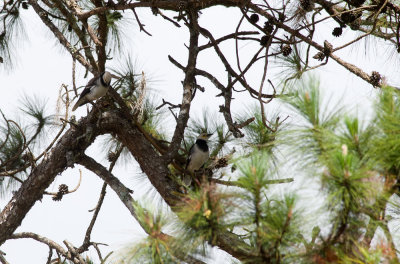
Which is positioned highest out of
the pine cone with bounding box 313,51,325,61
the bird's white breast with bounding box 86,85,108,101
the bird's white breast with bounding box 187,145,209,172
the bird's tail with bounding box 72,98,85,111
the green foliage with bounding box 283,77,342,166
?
the pine cone with bounding box 313,51,325,61

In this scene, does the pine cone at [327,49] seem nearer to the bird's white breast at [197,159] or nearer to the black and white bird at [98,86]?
the bird's white breast at [197,159]

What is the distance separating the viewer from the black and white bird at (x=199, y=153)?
3.24 meters

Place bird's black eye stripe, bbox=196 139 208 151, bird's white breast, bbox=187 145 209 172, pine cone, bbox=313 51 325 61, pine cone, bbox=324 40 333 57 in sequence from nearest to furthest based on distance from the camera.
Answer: pine cone, bbox=324 40 333 57 → pine cone, bbox=313 51 325 61 → bird's white breast, bbox=187 145 209 172 → bird's black eye stripe, bbox=196 139 208 151

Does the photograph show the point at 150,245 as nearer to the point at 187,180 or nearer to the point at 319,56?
the point at 319,56

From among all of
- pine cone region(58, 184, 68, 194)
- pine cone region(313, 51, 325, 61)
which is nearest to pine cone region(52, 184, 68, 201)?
pine cone region(58, 184, 68, 194)

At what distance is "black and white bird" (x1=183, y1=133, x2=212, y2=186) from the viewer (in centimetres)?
324

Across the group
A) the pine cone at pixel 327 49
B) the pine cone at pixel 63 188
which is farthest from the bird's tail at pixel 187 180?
the pine cone at pixel 327 49

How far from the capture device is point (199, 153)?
10.9ft

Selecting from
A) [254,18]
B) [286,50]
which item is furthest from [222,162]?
[254,18]

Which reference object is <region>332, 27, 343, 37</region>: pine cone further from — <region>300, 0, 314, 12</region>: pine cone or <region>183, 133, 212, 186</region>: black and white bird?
<region>183, 133, 212, 186</region>: black and white bird

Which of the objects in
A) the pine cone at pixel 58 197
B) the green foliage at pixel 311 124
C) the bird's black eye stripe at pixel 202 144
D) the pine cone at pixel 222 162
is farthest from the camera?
the bird's black eye stripe at pixel 202 144

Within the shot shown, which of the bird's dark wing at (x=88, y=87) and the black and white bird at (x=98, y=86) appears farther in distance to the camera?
the bird's dark wing at (x=88, y=87)

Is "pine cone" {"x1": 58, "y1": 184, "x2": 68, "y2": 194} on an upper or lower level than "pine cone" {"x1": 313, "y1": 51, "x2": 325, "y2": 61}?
lower

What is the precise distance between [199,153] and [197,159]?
39 mm
